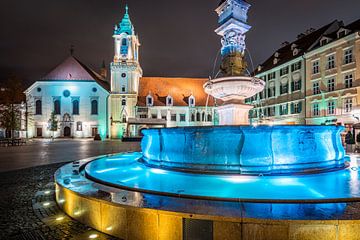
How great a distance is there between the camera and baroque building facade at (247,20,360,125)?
29.5 meters

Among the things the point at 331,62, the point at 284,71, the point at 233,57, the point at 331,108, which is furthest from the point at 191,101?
the point at 233,57

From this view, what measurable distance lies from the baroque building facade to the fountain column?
2059 cm

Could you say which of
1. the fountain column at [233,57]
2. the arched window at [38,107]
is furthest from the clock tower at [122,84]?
the fountain column at [233,57]

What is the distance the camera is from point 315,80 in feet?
113

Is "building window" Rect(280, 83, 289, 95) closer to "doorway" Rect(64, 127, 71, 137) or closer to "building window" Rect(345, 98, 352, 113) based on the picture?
"building window" Rect(345, 98, 352, 113)

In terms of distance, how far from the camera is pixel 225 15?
11312 mm

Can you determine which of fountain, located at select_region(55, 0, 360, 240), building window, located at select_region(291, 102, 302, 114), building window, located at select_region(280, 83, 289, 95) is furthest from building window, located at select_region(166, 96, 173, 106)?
fountain, located at select_region(55, 0, 360, 240)

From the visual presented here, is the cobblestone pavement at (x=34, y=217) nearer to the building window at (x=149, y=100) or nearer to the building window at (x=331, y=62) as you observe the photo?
the building window at (x=331, y=62)

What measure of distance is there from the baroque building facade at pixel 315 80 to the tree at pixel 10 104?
109ft

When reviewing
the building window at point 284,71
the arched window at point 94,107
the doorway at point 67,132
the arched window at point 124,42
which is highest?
the arched window at point 124,42

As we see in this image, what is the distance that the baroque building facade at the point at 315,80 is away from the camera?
96.8ft

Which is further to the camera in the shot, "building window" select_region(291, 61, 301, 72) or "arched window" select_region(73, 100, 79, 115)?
"arched window" select_region(73, 100, 79, 115)

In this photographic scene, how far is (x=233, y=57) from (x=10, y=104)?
3522 centimetres

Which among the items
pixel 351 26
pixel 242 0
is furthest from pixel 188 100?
pixel 242 0
